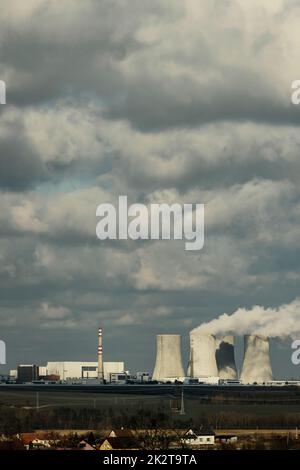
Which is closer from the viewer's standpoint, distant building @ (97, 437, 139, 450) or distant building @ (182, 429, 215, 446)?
distant building @ (97, 437, 139, 450)

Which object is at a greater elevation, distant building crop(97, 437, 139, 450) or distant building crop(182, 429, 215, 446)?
distant building crop(182, 429, 215, 446)

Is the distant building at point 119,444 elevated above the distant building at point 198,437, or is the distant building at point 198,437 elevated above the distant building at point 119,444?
the distant building at point 198,437

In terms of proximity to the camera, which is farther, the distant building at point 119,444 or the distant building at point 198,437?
the distant building at point 198,437

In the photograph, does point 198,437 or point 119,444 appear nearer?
point 119,444

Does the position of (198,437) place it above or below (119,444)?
above

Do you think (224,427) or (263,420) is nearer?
(224,427)
